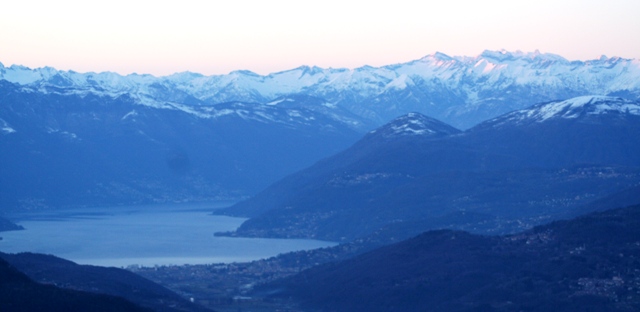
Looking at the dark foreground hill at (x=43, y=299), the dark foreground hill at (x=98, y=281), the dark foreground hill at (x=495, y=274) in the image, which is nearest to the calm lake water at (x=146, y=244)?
the dark foreground hill at (x=98, y=281)

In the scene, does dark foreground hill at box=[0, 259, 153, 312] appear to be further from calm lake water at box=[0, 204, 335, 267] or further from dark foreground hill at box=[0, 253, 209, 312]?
calm lake water at box=[0, 204, 335, 267]

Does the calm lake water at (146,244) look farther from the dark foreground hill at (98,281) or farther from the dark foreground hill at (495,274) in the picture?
the dark foreground hill at (495,274)

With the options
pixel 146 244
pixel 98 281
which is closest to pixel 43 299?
pixel 98 281

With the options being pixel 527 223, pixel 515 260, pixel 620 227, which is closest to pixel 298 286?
pixel 515 260

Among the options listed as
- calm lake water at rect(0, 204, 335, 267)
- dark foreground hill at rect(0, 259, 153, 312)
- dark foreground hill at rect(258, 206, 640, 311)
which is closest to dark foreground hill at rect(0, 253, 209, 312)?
dark foreground hill at rect(258, 206, 640, 311)

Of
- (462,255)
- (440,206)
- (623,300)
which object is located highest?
(440,206)

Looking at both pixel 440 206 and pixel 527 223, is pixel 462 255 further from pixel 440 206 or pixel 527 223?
pixel 440 206
